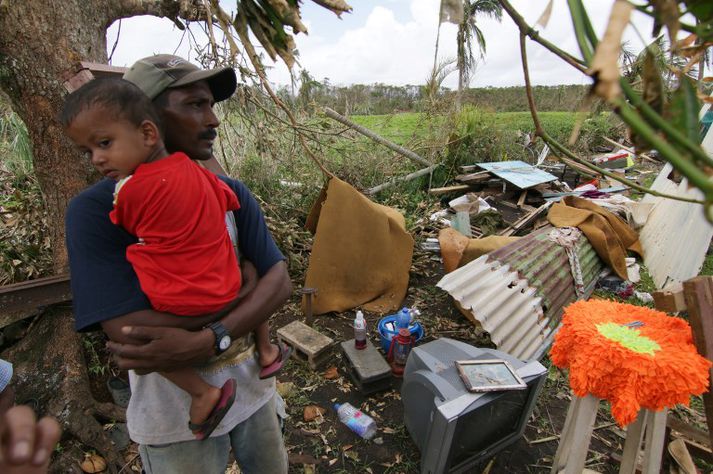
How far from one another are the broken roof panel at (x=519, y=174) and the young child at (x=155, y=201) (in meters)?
7.35

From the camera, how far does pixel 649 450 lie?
199 centimetres

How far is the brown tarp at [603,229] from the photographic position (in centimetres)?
505

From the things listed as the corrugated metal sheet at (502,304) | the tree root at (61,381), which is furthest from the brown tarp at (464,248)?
the tree root at (61,381)

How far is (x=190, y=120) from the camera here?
1.31 m

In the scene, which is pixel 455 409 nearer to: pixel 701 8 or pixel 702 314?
pixel 702 314

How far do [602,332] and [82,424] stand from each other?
3.37 m

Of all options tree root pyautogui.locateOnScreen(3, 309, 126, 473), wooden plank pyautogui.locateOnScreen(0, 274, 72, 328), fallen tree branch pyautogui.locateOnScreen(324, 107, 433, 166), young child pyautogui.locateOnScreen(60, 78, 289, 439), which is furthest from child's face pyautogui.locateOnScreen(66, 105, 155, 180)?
fallen tree branch pyautogui.locateOnScreen(324, 107, 433, 166)

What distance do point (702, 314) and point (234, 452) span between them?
2393 mm

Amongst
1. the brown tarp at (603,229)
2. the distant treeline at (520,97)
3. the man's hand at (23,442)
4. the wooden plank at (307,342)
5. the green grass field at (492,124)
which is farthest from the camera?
the distant treeline at (520,97)

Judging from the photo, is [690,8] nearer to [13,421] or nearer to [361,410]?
[13,421]

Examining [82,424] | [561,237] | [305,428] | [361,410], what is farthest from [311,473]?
[561,237]

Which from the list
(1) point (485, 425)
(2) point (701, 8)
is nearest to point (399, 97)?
(1) point (485, 425)

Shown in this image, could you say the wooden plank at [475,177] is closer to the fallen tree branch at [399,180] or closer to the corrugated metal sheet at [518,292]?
the fallen tree branch at [399,180]

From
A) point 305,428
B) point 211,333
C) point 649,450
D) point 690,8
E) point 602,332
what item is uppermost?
point 690,8
